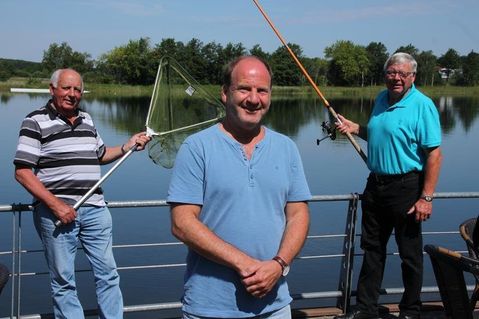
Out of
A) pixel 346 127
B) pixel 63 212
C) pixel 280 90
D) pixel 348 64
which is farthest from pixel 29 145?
pixel 348 64

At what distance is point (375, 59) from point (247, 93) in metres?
110

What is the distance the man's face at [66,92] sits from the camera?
3.56 meters

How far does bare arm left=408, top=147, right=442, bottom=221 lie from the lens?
3830 mm

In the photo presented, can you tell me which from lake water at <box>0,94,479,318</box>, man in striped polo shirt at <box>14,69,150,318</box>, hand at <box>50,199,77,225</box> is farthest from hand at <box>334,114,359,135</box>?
lake water at <box>0,94,479,318</box>

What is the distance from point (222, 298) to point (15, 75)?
103m

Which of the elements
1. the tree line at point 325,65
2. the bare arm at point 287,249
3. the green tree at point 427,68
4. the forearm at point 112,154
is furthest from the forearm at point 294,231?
the green tree at point 427,68

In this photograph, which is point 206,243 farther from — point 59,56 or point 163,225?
point 59,56

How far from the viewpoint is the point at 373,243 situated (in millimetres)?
4188

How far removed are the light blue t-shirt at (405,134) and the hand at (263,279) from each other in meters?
1.82

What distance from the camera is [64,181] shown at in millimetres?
3559

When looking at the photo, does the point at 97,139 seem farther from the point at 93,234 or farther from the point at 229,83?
the point at 229,83

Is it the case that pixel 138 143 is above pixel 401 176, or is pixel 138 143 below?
above

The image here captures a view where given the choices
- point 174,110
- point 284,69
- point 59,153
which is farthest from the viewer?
point 284,69

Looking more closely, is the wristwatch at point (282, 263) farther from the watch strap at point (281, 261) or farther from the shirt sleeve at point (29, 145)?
the shirt sleeve at point (29, 145)
